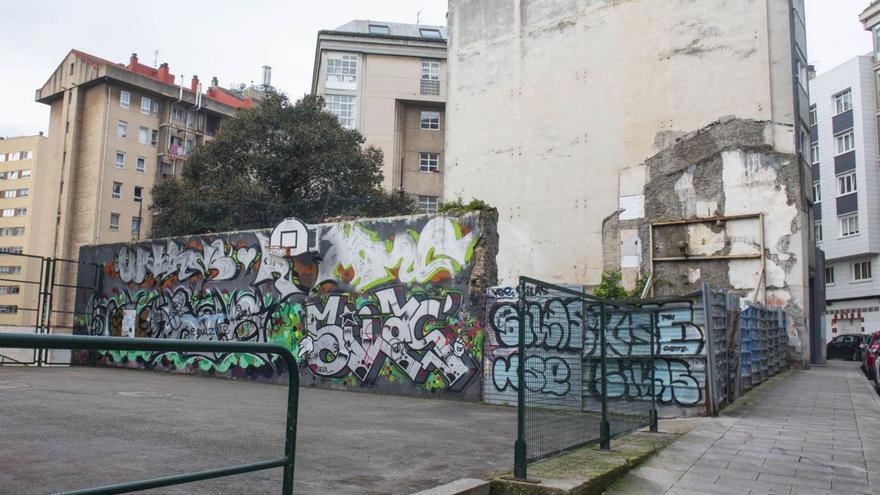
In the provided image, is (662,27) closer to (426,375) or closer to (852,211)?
(426,375)

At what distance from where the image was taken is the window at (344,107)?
137ft

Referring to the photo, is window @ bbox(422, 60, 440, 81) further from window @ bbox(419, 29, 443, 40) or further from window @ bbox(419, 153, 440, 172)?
window @ bbox(419, 153, 440, 172)

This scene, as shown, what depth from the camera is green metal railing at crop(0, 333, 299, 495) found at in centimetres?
219

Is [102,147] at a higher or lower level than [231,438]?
higher

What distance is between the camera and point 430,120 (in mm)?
43312

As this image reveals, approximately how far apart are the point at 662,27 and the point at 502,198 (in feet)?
28.6

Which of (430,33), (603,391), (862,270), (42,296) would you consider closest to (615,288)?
(603,391)

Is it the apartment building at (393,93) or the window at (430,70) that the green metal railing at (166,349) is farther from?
the window at (430,70)

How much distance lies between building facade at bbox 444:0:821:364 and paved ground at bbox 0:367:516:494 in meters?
13.6

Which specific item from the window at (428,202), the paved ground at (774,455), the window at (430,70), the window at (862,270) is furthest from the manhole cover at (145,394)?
the window at (862,270)

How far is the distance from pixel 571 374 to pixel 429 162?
37.4 m

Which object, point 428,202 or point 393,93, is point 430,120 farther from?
point 428,202

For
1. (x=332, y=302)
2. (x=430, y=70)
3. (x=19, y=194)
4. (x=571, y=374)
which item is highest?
(x=430, y=70)

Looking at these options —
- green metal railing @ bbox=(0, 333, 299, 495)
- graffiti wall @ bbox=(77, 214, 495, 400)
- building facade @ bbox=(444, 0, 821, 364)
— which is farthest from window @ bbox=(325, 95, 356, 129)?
green metal railing @ bbox=(0, 333, 299, 495)
